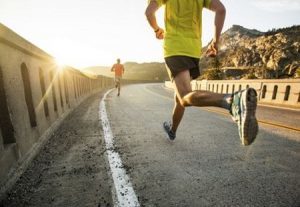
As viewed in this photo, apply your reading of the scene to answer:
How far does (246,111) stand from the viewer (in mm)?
2061

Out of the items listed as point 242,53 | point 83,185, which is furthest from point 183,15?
point 242,53

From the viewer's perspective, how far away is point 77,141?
3953 millimetres

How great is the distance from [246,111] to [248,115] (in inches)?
1.8

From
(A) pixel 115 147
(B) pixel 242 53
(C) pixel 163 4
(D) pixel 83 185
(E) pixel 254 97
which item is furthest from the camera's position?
(B) pixel 242 53

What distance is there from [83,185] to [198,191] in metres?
1.16

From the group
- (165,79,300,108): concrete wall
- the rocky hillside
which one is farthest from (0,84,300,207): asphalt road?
the rocky hillside

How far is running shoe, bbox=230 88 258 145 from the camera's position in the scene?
6.71ft

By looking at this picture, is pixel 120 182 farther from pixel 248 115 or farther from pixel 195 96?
pixel 248 115

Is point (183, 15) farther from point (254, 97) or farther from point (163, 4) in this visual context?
point (254, 97)

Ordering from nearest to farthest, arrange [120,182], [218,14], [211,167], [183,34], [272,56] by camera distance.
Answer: [120,182], [211,167], [218,14], [183,34], [272,56]

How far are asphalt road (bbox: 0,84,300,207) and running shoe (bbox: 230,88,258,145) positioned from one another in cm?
54

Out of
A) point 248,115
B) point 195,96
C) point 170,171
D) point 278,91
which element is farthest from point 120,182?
point 278,91

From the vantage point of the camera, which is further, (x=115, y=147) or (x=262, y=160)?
(x=115, y=147)

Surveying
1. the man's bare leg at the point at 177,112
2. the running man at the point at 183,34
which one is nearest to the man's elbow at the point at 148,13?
the running man at the point at 183,34
